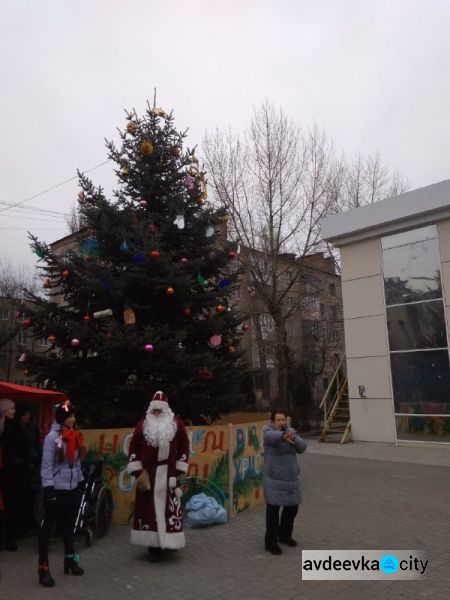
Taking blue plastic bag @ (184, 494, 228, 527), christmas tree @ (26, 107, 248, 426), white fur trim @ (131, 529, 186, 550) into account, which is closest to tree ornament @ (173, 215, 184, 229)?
christmas tree @ (26, 107, 248, 426)

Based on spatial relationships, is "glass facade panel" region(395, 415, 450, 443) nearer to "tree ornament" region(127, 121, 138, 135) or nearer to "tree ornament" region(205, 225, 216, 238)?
"tree ornament" region(205, 225, 216, 238)

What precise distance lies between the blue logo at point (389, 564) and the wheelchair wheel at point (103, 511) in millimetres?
3355

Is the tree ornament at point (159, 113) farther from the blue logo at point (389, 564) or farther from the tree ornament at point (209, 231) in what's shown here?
the blue logo at point (389, 564)

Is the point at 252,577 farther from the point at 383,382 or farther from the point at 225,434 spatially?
the point at 383,382

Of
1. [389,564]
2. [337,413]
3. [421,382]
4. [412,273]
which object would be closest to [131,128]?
[389,564]

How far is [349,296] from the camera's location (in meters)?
17.0

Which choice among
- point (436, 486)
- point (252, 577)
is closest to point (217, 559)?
point (252, 577)

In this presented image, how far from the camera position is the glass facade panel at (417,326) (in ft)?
48.9

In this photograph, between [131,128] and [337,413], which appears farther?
[337,413]

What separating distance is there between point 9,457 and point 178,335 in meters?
2.85

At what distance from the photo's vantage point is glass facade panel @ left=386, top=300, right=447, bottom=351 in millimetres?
14898

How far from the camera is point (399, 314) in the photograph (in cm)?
1584

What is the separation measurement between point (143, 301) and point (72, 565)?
14.7ft

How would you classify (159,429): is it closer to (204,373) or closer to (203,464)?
(203,464)
